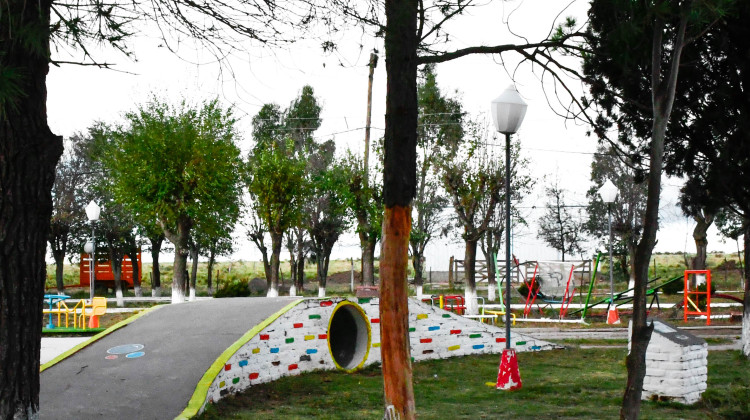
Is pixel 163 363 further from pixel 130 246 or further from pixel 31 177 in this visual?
pixel 130 246

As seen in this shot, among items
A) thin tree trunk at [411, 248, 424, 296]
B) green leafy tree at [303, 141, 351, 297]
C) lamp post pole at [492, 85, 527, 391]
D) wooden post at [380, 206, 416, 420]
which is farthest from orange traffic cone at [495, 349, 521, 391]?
green leafy tree at [303, 141, 351, 297]

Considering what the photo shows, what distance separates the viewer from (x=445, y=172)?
1222 inches

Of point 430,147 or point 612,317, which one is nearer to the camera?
point 612,317

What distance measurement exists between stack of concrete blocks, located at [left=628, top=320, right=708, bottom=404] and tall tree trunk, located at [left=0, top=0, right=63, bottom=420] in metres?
5.98

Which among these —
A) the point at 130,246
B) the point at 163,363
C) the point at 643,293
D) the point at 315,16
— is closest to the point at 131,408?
the point at 163,363

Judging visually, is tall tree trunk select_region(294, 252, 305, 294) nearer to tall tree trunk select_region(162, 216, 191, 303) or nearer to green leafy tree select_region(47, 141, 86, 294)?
green leafy tree select_region(47, 141, 86, 294)

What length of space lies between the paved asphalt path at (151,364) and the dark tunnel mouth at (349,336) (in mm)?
1213

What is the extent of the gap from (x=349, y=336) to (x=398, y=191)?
6278 millimetres

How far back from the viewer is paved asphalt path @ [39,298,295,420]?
27.0 ft

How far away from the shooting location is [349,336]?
13.2 metres

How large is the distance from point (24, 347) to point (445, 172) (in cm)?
2580

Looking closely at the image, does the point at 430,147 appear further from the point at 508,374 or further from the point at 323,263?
the point at 508,374

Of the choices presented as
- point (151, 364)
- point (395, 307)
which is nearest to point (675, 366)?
point (395, 307)

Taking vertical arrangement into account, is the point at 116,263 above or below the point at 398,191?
below
